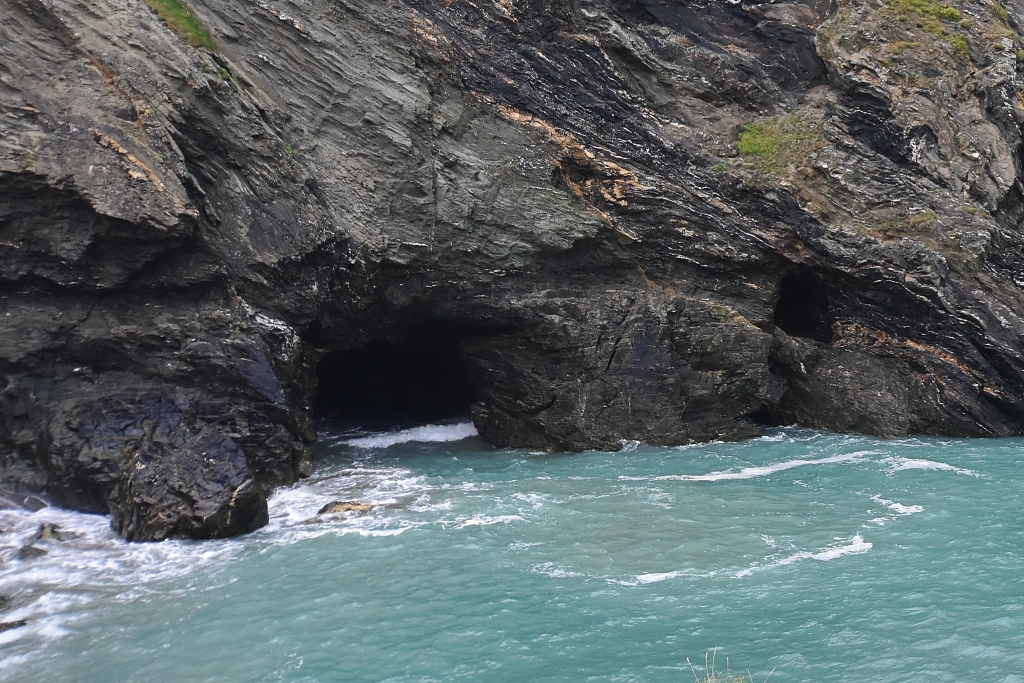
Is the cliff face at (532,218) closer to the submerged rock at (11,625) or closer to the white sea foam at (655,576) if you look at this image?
the submerged rock at (11,625)

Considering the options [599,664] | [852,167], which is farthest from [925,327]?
[599,664]

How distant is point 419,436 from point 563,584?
33.9 ft

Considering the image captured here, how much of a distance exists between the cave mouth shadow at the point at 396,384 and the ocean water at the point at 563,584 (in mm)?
6277

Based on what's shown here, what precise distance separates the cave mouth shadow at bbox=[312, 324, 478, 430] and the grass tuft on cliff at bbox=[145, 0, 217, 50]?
7564 mm

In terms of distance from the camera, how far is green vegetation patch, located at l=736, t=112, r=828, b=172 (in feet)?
66.3

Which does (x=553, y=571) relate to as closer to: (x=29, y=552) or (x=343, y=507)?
(x=343, y=507)

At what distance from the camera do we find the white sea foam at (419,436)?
2003 centimetres

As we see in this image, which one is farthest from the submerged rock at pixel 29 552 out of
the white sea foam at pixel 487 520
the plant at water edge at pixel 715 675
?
the plant at water edge at pixel 715 675

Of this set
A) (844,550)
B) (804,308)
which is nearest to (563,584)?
(844,550)

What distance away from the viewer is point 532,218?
18953mm

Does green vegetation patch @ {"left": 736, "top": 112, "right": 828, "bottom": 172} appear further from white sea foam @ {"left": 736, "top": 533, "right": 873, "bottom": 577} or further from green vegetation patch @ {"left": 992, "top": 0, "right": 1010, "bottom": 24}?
white sea foam @ {"left": 736, "top": 533, "right": 873, "bottom": 577}

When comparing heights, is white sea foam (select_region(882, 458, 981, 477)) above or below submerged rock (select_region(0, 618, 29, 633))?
below

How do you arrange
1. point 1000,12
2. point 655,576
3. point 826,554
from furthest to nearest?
point 1000,12
point 826,554
point 655,576

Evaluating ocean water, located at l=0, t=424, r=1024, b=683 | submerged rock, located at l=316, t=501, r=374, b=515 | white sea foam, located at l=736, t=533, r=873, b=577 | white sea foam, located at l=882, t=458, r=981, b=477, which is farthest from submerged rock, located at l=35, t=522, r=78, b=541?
white sea foam, located at l=882, t=458, r=981, b=477
